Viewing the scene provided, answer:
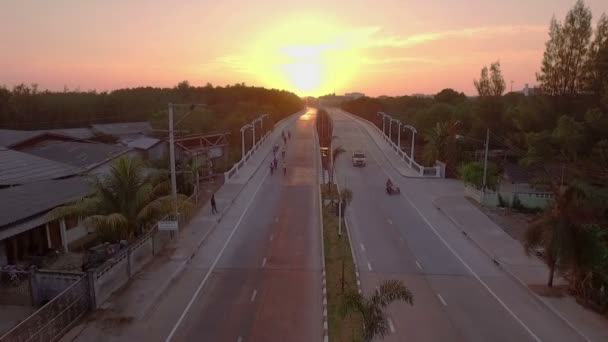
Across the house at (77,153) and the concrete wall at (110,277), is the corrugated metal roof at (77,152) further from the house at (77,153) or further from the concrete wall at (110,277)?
the concrete wall at (110,277)

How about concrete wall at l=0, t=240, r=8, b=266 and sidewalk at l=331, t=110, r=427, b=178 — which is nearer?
concrete wall at l=0, t=240, r=8, b=266

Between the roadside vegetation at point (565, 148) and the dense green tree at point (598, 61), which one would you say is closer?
the roadside vegetation at point (565, 148)

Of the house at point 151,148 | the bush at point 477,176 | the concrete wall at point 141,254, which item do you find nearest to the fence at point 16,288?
the concrete wall at point 141,254

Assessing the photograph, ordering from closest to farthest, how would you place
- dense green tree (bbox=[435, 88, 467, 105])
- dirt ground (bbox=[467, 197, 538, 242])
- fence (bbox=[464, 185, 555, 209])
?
dirt ground (bbox=[467, 197, 538, 242]) → fence (bbox=[464, 185, 555, 209]) → dense green tree (bbox=[435, 88, 467, 105])

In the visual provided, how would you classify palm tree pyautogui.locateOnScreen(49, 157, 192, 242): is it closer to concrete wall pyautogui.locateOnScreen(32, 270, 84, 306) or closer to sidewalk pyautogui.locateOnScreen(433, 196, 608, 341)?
concrete wall pyautogui.locateOnScreen(32, 270, 84, 306)

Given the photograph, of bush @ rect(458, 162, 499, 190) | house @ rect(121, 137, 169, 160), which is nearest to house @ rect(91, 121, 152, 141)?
house @ rect(121, 137, 169, 160)
